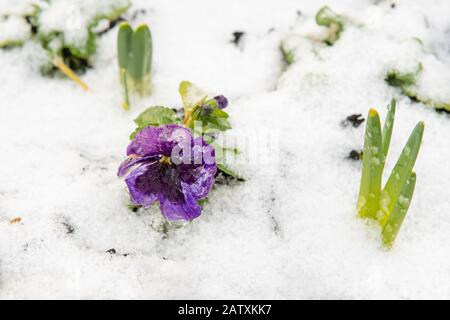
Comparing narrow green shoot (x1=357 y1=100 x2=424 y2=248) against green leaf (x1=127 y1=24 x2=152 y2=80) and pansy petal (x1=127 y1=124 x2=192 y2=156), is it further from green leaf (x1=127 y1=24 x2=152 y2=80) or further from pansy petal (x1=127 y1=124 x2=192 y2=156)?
Answer: green leaf (x1=127 y1=24 x2=152 y2=80)

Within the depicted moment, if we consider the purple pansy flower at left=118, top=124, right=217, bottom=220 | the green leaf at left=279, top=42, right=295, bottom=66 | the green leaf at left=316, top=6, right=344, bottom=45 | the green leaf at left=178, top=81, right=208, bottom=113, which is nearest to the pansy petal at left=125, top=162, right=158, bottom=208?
the purple pansy flower at left=118, top=124, right=217, bottom=220

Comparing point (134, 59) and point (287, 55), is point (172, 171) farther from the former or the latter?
point (287, 55)

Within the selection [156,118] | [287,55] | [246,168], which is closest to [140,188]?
[156,118]

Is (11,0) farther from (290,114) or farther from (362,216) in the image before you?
(362,216)

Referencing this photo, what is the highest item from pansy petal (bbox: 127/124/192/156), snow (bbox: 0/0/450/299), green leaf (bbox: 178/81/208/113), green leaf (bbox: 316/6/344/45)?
green leaf (bbox: 316/6/344/45)

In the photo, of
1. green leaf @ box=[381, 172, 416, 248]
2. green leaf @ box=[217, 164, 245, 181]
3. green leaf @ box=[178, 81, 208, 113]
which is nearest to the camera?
green leaf @ box=[381, 172, 416, 248]

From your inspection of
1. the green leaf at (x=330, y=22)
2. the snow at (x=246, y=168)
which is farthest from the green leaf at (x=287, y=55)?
the green leaf at (x=330, y=22)

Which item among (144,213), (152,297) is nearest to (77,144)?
(144,213)
